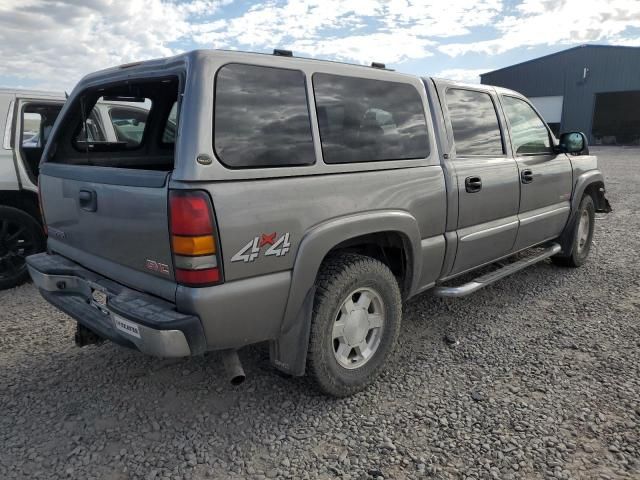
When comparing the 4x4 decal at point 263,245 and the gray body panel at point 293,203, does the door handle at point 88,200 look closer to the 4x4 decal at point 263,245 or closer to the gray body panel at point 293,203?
the gray body panel at point 293,203

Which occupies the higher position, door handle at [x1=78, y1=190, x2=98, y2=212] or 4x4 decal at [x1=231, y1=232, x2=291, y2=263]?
door handle at [x1=78, y1=190, x2=98, y2=212]

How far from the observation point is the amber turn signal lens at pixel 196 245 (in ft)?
6.84

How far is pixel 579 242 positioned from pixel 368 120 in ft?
11.7

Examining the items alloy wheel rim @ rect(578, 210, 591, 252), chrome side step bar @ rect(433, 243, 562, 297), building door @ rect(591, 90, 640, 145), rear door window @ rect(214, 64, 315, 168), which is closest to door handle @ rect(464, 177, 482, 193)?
chrome side step bar @ rect(433, 243, 562, 297)

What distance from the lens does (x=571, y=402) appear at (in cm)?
279

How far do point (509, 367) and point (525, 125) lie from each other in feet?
7.48

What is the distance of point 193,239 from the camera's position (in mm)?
2080

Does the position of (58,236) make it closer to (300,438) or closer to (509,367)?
(300,438)

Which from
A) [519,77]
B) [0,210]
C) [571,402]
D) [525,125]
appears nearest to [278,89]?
[571,402]

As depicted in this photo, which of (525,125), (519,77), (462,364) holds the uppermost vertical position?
(519,77)

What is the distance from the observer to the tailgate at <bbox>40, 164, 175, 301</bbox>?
2.21m

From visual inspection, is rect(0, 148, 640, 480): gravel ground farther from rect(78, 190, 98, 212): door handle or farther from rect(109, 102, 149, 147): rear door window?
rect(109, 102, 149, 147): rear door window

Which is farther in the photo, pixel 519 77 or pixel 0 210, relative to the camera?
pixel 519 77

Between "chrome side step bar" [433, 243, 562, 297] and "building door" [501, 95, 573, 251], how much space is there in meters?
0.13
